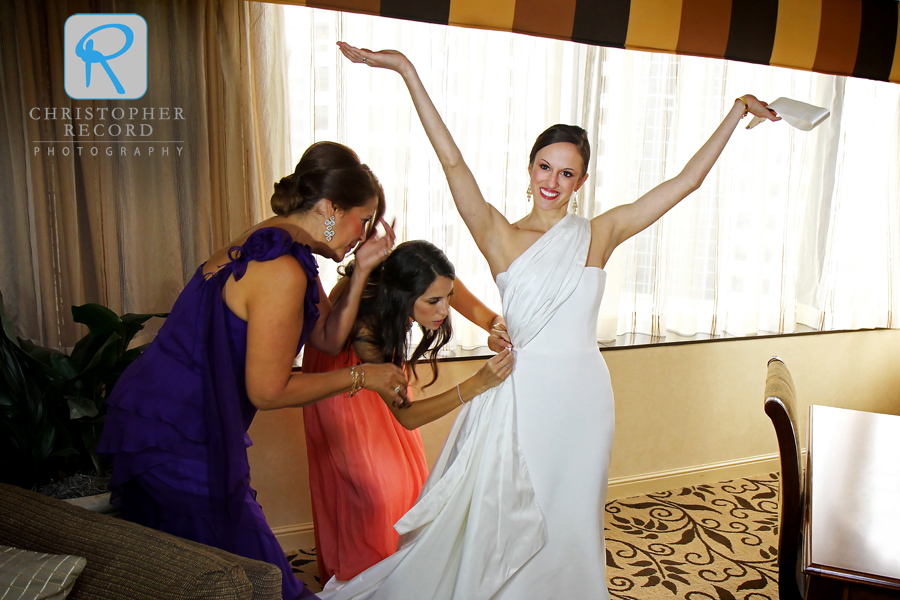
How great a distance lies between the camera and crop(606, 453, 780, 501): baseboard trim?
10.6 ft

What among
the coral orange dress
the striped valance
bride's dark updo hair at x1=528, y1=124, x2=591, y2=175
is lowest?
the coral orange dress

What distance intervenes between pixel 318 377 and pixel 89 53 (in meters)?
1.43

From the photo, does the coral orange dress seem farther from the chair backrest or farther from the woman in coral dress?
the chair backrest

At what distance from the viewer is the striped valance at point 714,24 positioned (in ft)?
8.16

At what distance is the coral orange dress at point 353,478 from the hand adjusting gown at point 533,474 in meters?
0.20

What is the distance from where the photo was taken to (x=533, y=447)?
1802mm

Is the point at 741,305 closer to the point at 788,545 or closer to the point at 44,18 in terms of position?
the point at 788,545

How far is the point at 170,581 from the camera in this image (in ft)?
3.84

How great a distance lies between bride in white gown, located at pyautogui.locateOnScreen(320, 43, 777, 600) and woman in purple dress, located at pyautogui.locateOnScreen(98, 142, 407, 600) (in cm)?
47

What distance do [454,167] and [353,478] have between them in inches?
39.8

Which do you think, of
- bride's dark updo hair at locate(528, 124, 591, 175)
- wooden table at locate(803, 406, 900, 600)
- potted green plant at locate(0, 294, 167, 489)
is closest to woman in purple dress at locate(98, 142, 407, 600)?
potted green plant at locate(0, 294, 167, 489)

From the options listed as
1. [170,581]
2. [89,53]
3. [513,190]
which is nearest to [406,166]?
[513,190]

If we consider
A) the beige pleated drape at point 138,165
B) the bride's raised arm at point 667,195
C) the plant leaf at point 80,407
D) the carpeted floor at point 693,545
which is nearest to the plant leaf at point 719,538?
the carpeted floor at point 693,545

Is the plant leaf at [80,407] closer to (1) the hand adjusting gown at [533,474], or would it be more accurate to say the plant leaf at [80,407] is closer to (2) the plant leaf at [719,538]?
(1) the hand adjusting gown at [533,474]
